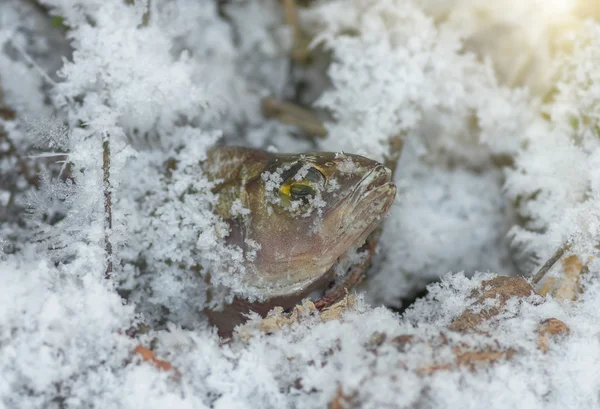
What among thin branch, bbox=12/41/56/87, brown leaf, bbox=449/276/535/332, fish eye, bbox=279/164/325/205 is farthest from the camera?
thin branch, bbox=12/41/56/87

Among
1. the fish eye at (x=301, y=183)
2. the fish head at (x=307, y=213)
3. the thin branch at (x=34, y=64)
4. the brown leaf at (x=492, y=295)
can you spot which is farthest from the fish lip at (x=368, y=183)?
the thin branch at (x=34, y=64)

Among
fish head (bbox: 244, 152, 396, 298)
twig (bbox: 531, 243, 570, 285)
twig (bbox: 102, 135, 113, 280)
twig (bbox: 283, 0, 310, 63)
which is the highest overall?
twig (bbox: 283, 0, 310, 63)

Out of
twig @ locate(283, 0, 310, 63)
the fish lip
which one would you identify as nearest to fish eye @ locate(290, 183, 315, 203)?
the fish lip

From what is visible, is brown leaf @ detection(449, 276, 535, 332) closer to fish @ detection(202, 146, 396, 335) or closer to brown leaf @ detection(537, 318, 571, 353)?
brown leaf @ detection(537, 318, 571, 353)

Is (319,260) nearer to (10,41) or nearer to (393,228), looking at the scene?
(393,228)

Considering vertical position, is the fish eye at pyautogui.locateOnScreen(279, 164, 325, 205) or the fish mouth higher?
the fish mouth

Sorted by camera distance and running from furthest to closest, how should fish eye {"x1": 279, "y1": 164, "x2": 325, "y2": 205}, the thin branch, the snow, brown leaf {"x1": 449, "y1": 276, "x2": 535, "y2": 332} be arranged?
the thin branch, fish eye {"x1": 279, "y1": 164, "x2": 325, "y2": 205}, brown leaf {"x1": 449, "y1": 276, "x2": 535, "y2": 332}, the snow

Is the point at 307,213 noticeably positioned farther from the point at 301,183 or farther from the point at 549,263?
the point at 549,263
